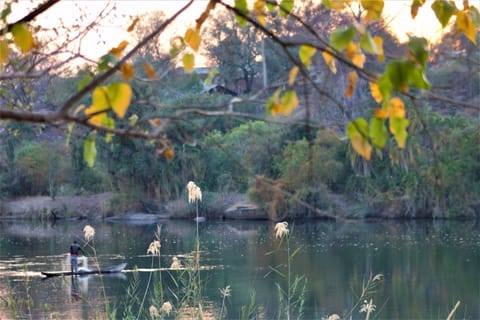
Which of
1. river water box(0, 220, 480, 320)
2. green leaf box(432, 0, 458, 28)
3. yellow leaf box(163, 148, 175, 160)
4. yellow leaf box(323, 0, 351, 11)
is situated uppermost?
yellow leaf box(323, 0, 351, 11)

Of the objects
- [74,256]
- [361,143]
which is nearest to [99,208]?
[74,256]

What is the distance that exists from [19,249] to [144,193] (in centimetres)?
1480

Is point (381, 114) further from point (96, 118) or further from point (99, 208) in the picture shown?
point (99, 208)

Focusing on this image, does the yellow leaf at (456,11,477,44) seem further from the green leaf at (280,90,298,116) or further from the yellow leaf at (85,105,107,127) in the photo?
the yellow leaf at (85,105,107,127)

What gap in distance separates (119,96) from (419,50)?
2.11 ft

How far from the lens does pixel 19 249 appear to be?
90.2 feet

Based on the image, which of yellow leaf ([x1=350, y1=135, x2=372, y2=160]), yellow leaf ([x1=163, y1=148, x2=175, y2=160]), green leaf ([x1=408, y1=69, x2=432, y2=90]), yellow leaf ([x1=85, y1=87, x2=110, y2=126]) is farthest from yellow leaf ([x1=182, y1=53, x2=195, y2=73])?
green leaf ([x1=408, y1=69, x2=432, y2=90])

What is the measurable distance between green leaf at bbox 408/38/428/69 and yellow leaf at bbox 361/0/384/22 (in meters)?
0.36

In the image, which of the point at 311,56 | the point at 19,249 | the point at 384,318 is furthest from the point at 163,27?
the point at 19,249

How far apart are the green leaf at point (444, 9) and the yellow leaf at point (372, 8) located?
0.17m

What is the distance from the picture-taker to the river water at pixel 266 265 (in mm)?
17047

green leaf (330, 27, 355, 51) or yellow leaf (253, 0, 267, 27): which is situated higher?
yellow leaf (253, 0, 267, 27)

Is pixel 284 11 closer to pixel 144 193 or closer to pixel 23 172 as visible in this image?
pixel 144 193

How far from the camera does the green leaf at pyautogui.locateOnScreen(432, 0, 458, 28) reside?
213cm
